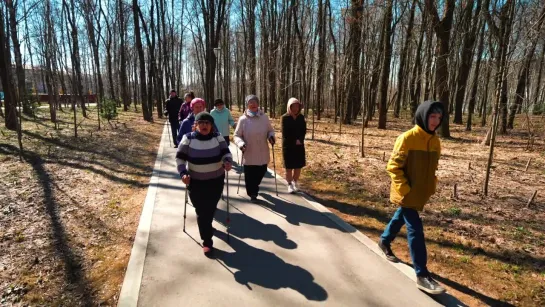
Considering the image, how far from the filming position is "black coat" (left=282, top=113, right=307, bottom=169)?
19.8 ft

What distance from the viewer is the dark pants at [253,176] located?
589 centimetres

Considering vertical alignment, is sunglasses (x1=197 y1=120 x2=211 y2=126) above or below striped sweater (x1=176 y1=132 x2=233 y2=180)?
above

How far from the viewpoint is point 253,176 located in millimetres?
5938

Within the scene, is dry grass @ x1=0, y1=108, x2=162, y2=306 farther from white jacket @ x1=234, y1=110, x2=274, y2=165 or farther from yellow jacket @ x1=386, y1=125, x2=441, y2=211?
yellow jacket @ x1=386, y1=125, x2=441, y2=211

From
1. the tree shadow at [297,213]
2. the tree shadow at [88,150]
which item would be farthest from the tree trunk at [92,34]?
the tree shadow at [297,213]

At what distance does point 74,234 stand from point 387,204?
5200mm

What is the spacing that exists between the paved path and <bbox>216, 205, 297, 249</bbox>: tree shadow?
0.01 meters

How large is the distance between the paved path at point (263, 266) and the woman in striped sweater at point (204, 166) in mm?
479

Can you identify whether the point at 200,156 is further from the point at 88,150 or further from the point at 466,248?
the point at 88,150

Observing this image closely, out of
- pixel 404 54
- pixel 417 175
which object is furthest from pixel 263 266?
pixel 404 54

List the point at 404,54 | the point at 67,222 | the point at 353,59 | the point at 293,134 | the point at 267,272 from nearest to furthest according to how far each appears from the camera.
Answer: the point at 267,272 → the point at 67,222 → the point at 293,134 → the point at 353,59 → the point at 404,54

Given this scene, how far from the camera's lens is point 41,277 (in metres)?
3.53

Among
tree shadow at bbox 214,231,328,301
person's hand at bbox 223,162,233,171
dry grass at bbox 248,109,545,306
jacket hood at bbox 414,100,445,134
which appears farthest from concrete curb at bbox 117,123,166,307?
jacket hood at bbox 414,100,445,134

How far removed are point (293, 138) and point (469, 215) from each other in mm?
3321
